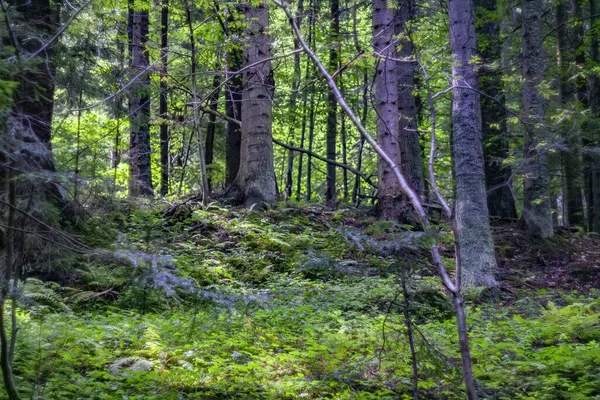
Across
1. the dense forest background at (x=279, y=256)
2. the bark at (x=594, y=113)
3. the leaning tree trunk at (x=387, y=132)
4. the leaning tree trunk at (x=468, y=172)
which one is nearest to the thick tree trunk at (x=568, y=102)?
the dense forest background at (x=279, y=256)

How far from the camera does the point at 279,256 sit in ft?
26.9

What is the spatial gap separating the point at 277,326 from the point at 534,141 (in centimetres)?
743

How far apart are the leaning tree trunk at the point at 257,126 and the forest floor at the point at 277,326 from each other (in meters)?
1.78

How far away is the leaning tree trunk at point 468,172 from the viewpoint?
7.43 meters

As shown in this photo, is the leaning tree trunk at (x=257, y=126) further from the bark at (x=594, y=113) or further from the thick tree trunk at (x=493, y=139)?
the bark at (x=594, y=113)

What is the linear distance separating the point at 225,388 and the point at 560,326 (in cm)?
361

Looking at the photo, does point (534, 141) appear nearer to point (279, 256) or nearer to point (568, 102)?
point (568, 102)

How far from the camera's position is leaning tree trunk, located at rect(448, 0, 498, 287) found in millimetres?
7426

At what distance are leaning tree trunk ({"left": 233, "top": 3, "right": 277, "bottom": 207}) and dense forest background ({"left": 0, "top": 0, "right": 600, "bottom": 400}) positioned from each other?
0.04 m

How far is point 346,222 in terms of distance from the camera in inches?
406

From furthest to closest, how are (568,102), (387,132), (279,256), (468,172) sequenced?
1. (568,102)
2. (387,132)
3. (279,256)
4. (468,172)

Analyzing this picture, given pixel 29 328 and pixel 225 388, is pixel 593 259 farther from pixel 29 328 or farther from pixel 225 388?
pixel 29 328

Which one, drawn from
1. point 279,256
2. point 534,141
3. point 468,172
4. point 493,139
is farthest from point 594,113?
point 279,256

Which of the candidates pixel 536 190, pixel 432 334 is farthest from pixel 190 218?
pixel 536 190
